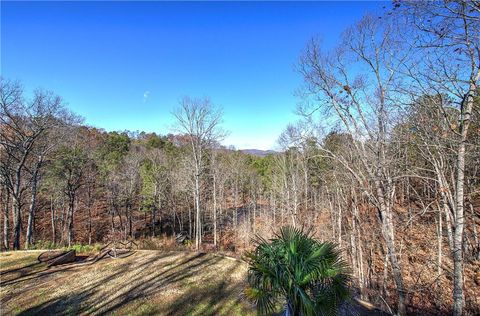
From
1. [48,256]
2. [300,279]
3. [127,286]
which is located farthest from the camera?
[48,256]

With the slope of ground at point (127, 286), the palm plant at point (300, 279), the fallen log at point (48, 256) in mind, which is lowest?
Answer: the slope of ground at point (127, 286)

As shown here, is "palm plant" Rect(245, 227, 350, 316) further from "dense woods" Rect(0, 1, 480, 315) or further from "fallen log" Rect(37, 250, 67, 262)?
"fallen log" Rect(37, 250, 67, 262)

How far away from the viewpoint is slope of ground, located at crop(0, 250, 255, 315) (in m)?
6.66

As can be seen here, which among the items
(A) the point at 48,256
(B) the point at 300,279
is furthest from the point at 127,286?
(B) the point at 300,279

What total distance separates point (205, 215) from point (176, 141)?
22929mm

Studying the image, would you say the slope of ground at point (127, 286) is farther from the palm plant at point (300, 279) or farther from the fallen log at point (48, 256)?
the palm plant at point (300, 279)

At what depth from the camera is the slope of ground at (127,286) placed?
666cm

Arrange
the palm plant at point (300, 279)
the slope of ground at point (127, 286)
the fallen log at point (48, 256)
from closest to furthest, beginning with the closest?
the palm plant at point (300, 279), the slope of ground at point (127, 286), the fallen log at point (48, 256)

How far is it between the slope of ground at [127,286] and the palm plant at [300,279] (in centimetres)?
336

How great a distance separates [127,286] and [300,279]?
649cm

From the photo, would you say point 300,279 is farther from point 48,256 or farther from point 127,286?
point 48,256

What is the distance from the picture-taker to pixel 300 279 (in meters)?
3.71

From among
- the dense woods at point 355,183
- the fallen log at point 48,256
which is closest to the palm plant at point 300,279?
the dense woods at point 355,183

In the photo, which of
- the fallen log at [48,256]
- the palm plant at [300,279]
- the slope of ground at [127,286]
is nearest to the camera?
the palm plant at [300,279]
